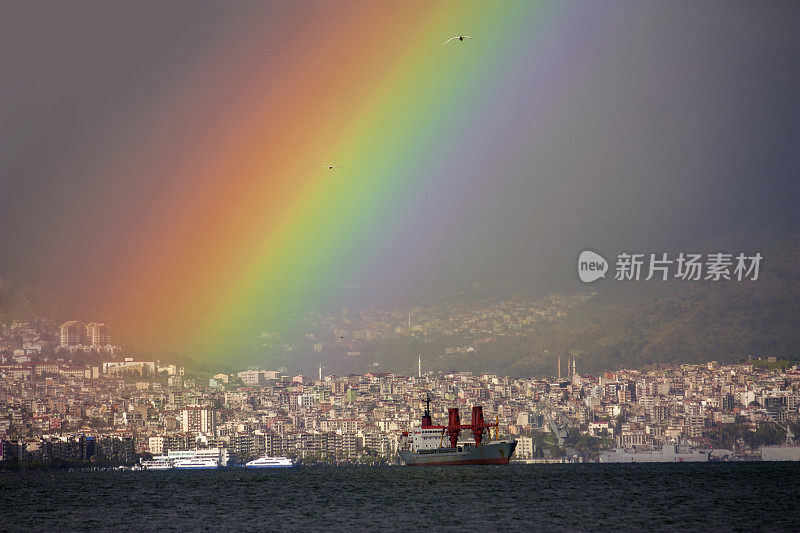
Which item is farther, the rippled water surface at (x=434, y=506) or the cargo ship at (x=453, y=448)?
the cargo ship at (x=453, y=448)

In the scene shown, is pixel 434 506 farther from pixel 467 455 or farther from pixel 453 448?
pixel 453 448

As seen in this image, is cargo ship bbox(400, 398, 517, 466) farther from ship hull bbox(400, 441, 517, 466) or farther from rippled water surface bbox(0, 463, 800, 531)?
rippled water surface bbox(0, 463, 800, 531)

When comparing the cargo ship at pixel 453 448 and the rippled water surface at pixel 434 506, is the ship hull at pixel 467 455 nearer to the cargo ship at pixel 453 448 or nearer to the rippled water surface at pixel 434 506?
the cargo ship at pixel 453 448

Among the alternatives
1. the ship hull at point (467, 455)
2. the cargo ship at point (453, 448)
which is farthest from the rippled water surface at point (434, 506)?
the cargo ship at point (453, 448)

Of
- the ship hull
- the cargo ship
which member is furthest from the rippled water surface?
the cargo ship

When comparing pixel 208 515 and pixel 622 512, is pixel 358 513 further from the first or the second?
pixel 622 512

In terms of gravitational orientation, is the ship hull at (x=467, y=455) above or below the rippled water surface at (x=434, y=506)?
below

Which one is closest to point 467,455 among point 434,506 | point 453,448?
point 453,448

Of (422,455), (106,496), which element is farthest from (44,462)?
(106,496)
